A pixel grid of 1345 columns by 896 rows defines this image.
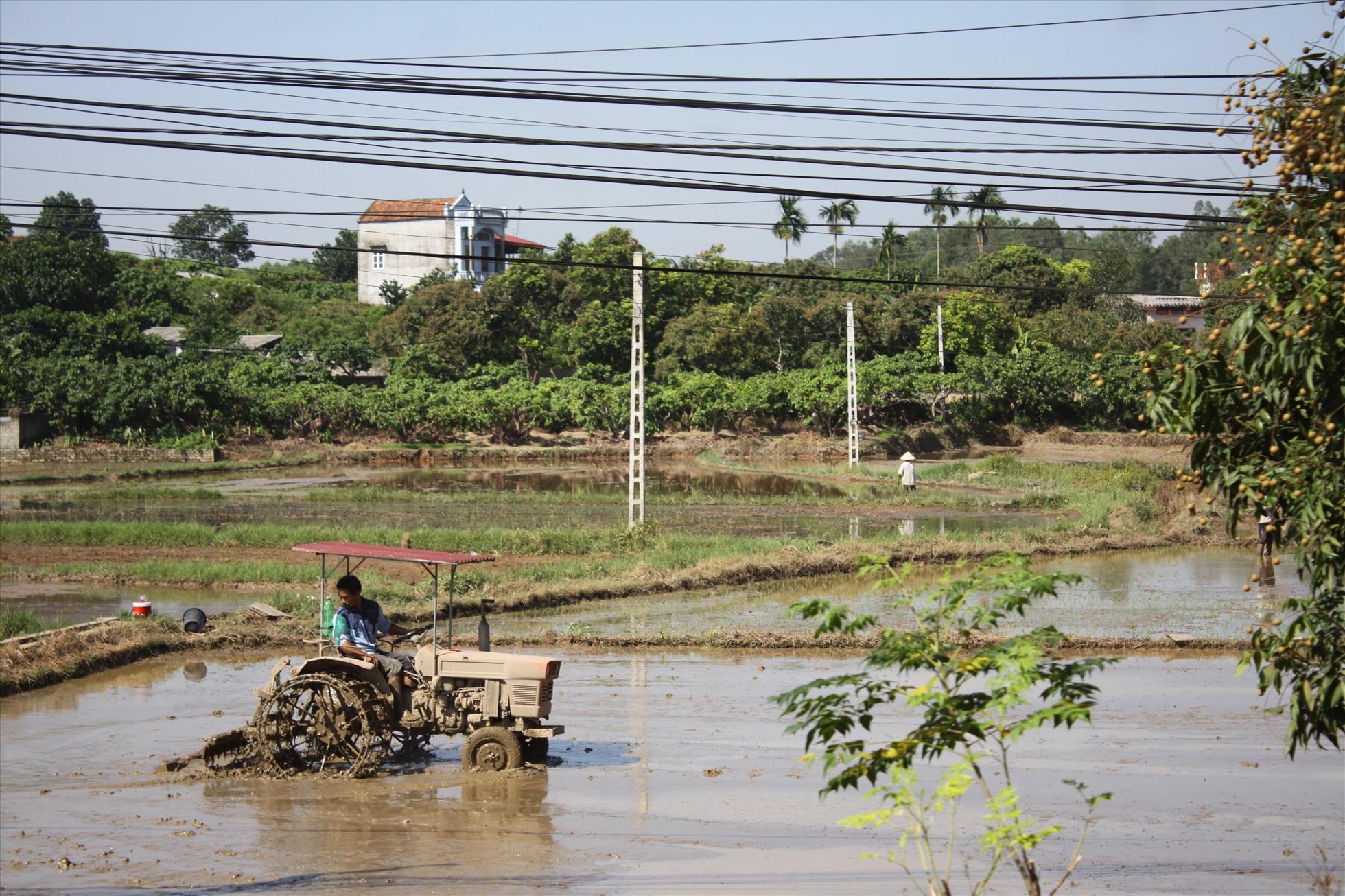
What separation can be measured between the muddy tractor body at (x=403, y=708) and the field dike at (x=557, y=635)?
308 cm

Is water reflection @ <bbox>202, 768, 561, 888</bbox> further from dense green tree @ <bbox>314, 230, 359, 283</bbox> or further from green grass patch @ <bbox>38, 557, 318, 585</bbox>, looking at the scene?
dense green tree @ <bbox>314, 230, 359, 283</bbox>

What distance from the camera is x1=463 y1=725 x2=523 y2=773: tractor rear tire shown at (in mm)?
11898

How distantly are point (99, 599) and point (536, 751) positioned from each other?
542 inches

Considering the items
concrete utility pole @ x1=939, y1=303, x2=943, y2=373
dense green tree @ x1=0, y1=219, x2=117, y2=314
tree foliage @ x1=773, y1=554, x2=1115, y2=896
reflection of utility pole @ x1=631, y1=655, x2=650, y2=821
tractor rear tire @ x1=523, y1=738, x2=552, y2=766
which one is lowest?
reflection of utility pole @ x1=631, y1=655, x2=650, y2=821

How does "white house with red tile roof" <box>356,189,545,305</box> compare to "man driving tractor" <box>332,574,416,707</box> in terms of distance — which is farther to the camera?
"white house with red tile roof" <box>356,189,545,305</box>

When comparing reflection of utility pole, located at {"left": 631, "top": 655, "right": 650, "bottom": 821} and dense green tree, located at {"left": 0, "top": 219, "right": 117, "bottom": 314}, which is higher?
dense green tree, located at {"left": 0, "top": 219, "right": 117, "bottom": 314}

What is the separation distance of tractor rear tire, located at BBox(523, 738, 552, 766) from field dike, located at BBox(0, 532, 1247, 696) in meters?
3.12

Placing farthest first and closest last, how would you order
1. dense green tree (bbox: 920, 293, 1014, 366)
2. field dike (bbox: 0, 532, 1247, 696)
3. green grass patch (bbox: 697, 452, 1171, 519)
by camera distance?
dense green tree (bbox: 920, 293, 1014, 366), green grass patch (bbox: 697, 452, 1171, 519), field dike (bbox: 0, 532, 1247, 696)

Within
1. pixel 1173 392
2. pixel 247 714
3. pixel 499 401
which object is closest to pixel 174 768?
pixel 247 714

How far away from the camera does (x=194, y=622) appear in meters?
19.0

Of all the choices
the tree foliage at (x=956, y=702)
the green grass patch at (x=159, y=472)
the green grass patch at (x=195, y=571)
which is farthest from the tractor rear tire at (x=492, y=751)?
the green grass patch at (x=159, y=472)

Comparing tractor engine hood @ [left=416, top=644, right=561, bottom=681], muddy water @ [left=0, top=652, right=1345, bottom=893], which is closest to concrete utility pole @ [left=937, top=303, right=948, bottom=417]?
muddy water @ [left=0, top=652, right=1345, bottom=893]

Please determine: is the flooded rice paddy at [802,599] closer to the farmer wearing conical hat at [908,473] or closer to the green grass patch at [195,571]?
the green grass patch at [195,571]

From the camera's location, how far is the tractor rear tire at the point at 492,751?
468 inches
